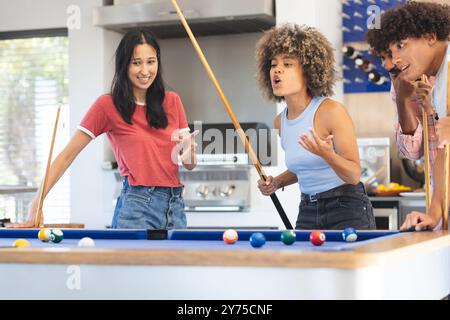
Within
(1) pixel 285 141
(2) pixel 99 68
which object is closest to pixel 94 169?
(2) pixel 99 68

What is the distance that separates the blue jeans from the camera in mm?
3365

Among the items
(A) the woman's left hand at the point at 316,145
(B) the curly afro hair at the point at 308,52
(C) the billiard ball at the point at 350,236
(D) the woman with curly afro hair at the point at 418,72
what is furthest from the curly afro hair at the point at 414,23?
(C) the billiard ball at the point at 350,236

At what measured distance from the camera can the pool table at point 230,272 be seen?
1.81 metres

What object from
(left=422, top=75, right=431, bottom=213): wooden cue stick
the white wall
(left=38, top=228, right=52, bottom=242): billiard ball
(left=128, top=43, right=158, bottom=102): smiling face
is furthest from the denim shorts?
the white wall

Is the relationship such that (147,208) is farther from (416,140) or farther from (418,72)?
(418,72)

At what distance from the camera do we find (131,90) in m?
3.52

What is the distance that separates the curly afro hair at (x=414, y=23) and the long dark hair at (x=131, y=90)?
988mm

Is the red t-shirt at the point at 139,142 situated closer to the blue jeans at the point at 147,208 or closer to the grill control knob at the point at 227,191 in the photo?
the blue jeans at the point at 147,208

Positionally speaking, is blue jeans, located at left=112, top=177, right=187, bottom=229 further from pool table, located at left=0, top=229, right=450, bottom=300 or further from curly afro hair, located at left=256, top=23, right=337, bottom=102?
pool table, located at left=0, top=229, right=450, bottom=300

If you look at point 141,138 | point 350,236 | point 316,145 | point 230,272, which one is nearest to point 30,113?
point 141,138

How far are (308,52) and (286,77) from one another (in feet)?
0.46

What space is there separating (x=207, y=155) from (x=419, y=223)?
272 cm

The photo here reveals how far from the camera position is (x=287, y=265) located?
→ 1.83 m
